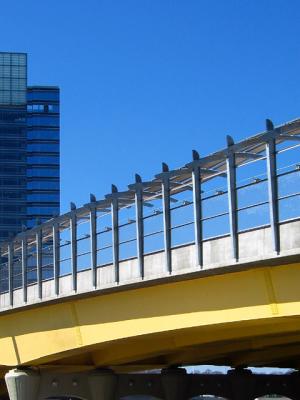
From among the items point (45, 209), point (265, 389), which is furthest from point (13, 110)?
point (265, 389)

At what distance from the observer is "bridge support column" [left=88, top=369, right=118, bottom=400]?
36.4 m

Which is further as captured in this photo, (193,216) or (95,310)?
(95,310)

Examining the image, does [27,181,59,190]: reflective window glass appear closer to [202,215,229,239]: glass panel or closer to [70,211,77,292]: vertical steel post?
[70,211,77,292]: vertical steel post

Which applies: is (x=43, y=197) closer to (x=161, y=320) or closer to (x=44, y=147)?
(x=44, y=147)

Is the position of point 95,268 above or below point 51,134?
below

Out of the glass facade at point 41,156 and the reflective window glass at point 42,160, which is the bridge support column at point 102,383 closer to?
the glass facade at point 41,156

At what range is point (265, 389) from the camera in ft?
165

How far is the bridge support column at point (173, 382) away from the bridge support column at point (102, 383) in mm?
6728

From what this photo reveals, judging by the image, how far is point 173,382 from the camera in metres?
44.2

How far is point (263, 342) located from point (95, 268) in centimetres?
870

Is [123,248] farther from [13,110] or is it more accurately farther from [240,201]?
[13,110]

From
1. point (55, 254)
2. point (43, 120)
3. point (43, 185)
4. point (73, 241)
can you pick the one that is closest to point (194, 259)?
point (73, 241)

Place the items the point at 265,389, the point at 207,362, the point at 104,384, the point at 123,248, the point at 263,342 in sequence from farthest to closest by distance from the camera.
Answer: the point at 265,389 < the point at 207,362 < the point at 104,384 < the point at 263,342 < the point at 123,248

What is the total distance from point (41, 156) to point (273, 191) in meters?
139
